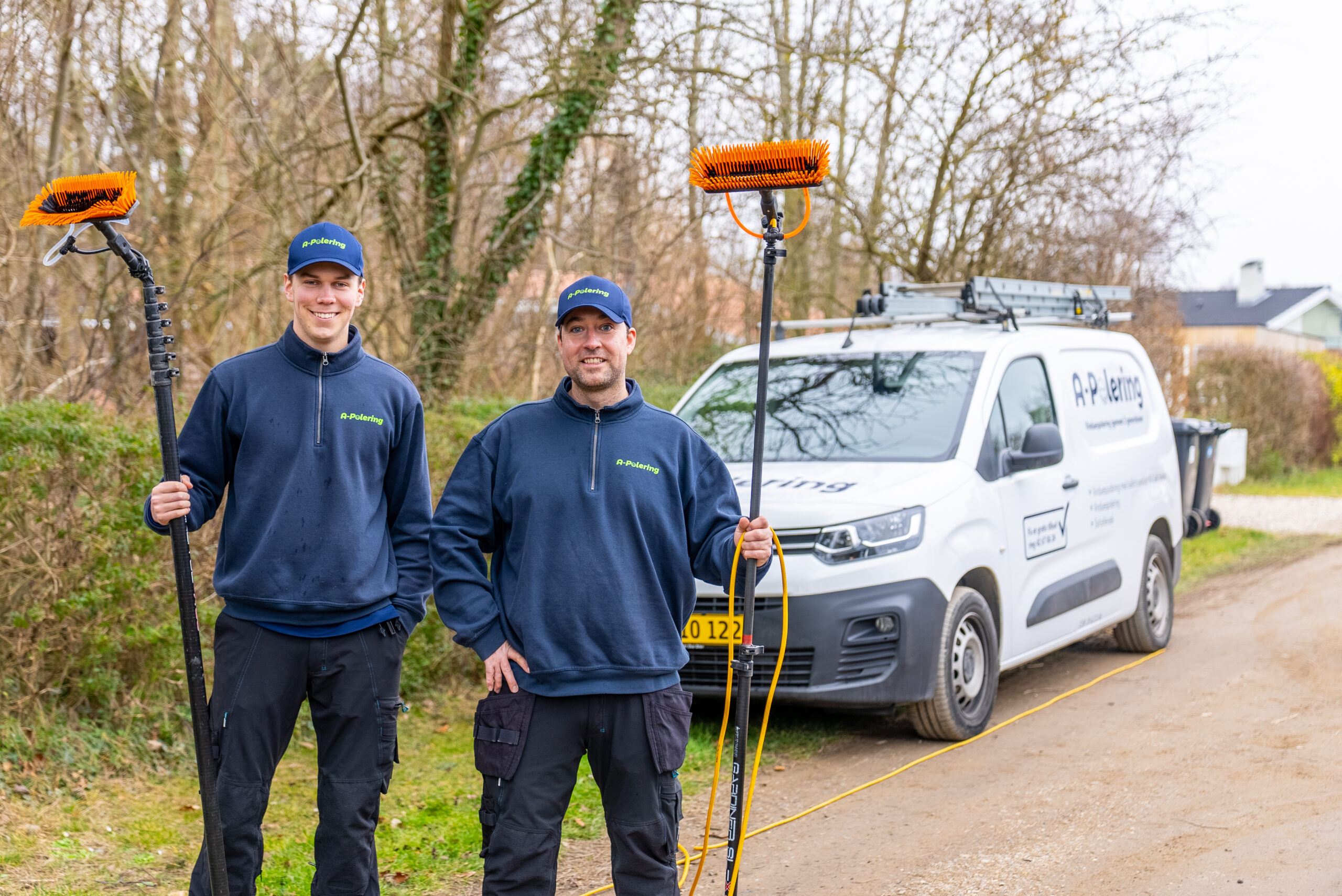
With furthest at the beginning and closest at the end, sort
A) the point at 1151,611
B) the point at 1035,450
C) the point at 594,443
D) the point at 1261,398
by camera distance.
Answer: the point at 1261,398, the point at 1151,611, the point at 1035,450, the point at 594,443

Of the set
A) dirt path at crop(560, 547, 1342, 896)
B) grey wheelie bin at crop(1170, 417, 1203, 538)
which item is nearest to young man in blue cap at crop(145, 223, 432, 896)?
dirt path at crop(560, 547, 1342, 896)

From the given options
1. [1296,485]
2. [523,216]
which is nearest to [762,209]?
[523,216]

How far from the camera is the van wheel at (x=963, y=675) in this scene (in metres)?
6.01

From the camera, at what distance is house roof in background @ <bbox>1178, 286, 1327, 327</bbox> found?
6044 cm

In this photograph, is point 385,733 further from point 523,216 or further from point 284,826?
point 523,216

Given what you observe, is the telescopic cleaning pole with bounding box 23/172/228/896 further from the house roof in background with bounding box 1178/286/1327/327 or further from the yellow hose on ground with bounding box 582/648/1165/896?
the house roof in background with bounding box 1178/286/1327/327

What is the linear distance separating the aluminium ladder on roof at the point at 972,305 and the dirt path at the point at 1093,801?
2.31m

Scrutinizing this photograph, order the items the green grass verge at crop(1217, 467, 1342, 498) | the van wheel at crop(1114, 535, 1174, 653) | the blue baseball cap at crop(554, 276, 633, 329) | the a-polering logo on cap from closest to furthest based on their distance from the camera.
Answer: the blue baseball cap at crop(554, 276, 633, 329)
the a-polering logo on cap
the van wheel at crop(1114, 535, 1174, 653)
the green grass verge at crop(1217, 467, 1342, 498)

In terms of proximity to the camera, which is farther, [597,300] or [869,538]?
[869,538]

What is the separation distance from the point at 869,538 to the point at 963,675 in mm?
977

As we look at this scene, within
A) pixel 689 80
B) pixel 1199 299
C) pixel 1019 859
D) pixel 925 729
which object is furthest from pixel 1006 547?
pixel 1199 299

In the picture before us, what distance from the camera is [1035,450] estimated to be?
6.53 meters

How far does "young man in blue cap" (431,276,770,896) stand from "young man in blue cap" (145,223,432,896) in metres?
0.34

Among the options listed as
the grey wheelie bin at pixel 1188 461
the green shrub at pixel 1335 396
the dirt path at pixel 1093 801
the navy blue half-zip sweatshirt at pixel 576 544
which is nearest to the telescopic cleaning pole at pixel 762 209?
the navy blue half-zip sweatshirt at pixel 576 544
